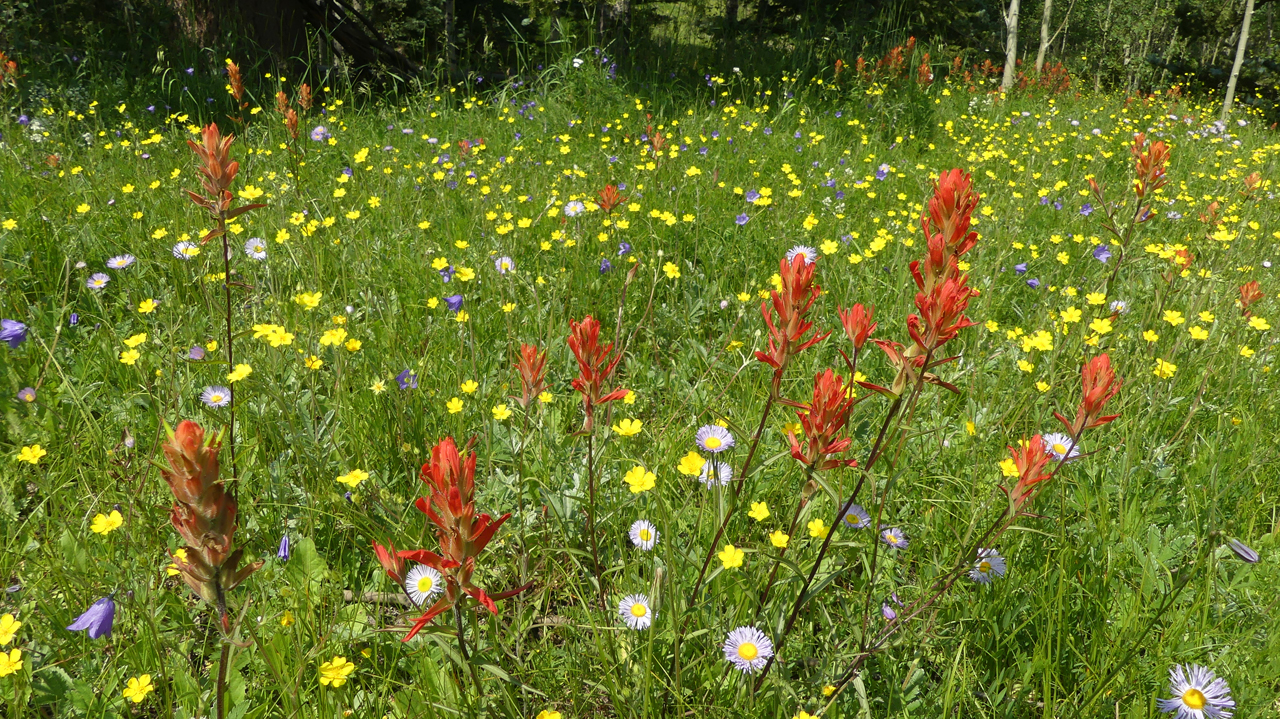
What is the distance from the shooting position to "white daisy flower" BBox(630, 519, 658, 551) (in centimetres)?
155

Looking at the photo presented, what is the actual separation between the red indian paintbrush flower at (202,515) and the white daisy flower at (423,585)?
58cm

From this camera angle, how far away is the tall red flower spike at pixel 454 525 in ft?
2.87

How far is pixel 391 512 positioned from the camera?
1.69 m

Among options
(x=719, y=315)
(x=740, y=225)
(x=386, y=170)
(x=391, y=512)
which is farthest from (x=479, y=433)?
(x=386, y=170)

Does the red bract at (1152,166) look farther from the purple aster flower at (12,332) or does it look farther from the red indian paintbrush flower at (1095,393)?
the purple aster flower at (12,332)

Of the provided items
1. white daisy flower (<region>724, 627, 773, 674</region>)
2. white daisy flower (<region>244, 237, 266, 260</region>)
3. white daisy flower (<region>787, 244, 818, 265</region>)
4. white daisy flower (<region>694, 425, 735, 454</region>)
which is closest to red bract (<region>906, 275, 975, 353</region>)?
white daisy flower (<region>724, 627, 773, 674</region>)

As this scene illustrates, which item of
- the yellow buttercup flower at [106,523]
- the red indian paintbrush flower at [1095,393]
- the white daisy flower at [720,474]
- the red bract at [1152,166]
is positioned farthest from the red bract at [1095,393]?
the yellow buttercup flower at [106,523]

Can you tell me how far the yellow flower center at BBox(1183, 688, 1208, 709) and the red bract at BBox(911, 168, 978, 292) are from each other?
0.92m

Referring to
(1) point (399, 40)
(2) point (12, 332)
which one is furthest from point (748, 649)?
(1) point (399, 40)

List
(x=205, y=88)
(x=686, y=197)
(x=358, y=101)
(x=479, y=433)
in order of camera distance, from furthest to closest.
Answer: (x=358, y=101)
(x=205, y=88)
(x=686, y=197)
(x=479, y=433)

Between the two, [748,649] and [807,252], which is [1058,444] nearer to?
[748,649]

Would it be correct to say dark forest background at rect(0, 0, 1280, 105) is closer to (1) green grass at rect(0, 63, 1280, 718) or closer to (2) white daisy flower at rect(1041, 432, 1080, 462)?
(1) green grass at rect(0, 63, 1280, 718)

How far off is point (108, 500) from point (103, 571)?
293 millimetres

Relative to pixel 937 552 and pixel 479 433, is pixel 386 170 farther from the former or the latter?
pixel 937 552
